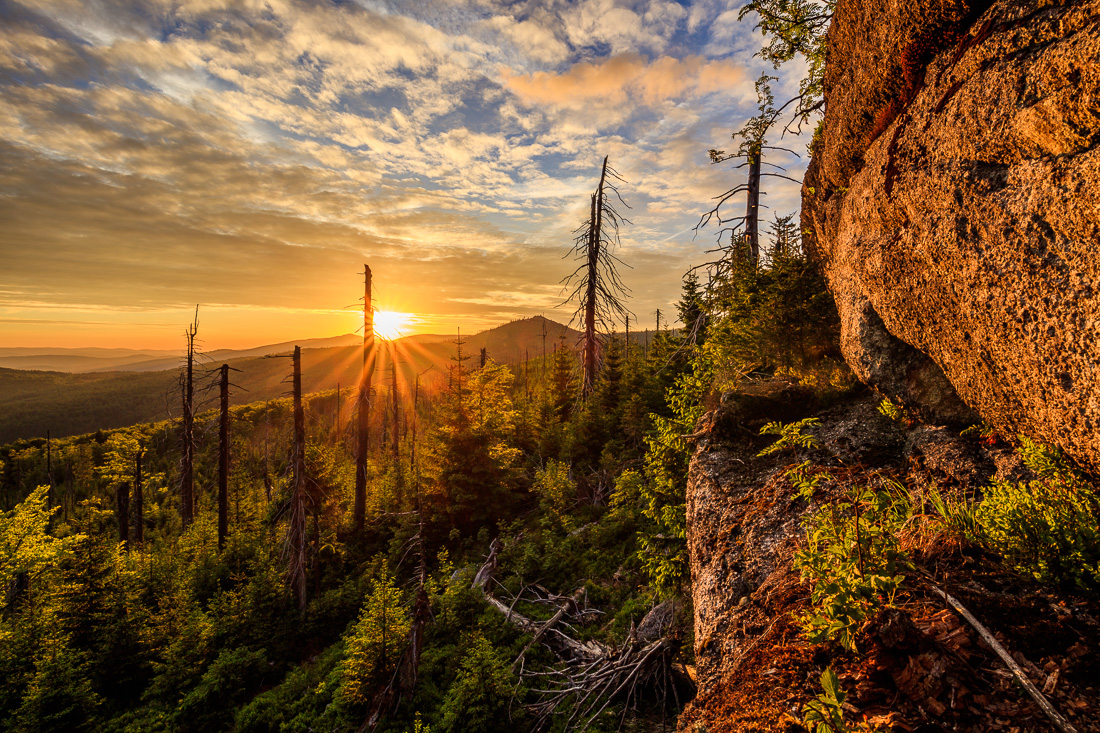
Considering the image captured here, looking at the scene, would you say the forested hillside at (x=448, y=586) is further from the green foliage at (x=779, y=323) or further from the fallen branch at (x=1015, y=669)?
the fallen branch at (x=1015, y=669)

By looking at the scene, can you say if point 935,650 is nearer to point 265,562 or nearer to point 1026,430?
point 1026,430

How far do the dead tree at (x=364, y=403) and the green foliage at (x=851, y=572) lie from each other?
18.4m

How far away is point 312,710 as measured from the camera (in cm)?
1033

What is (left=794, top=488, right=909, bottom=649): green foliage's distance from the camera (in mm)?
2004

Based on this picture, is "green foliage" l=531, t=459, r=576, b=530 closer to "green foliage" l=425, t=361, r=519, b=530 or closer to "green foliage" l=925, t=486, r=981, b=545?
"green foliage" l=425, t=361, r=519, b=530

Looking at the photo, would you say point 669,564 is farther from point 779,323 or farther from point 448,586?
point 448,586

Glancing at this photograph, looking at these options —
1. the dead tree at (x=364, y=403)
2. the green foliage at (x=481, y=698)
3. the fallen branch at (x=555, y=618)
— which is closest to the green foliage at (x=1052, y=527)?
the green foliage at (x=481, y=698)

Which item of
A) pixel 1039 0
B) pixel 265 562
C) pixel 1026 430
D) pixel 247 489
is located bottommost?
pixel 247 489

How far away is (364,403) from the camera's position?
60.8 ft

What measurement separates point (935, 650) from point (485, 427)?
15.7 meters

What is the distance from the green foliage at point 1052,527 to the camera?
221 cm

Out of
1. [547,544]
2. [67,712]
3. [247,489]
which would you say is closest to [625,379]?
[547,544]

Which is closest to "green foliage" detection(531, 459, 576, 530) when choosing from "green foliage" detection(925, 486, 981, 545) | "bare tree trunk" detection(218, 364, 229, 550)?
"green foliage" detection(925, 486, 981, 545)

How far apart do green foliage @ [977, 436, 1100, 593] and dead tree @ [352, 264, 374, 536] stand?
Result: 18982 millimetres
